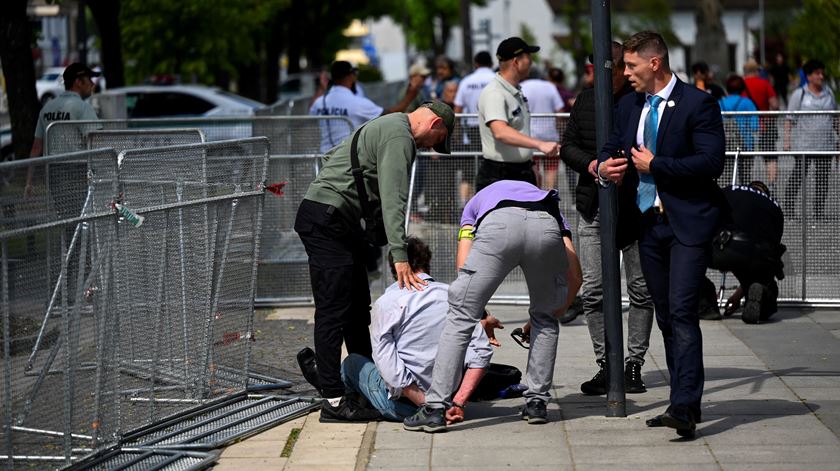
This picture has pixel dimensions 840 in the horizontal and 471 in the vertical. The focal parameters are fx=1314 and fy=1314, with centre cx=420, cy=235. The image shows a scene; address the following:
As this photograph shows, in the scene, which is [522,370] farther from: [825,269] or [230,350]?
[825,269]

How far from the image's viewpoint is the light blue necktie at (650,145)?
636cm

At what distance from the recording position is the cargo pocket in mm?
6328

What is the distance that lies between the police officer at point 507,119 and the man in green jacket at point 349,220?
2.33m

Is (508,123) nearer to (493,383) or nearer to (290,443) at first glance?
(493,383)

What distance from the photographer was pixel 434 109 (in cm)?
673

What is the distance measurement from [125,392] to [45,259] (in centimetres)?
126

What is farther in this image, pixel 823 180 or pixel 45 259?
pixel 823 180

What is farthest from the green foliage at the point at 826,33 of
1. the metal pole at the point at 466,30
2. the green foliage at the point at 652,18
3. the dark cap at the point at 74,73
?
the green foliage at the point at 652,18

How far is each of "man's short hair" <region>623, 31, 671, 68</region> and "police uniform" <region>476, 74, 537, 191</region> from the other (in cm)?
287

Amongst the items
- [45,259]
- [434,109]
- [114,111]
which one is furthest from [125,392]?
[114,111]

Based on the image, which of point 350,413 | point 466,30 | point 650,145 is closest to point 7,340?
point 350,413

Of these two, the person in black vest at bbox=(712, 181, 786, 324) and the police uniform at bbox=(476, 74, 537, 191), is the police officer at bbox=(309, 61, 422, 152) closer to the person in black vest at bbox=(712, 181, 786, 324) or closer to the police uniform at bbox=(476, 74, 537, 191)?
the police uniform at bbox=(476, 74, 537, 191)

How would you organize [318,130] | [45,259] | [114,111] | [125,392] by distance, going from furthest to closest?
[114,111]
[318,130]
[125,392]
[45,259]

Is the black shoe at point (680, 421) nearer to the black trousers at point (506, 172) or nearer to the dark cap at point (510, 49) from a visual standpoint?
the black trousers at point (506, 172)
